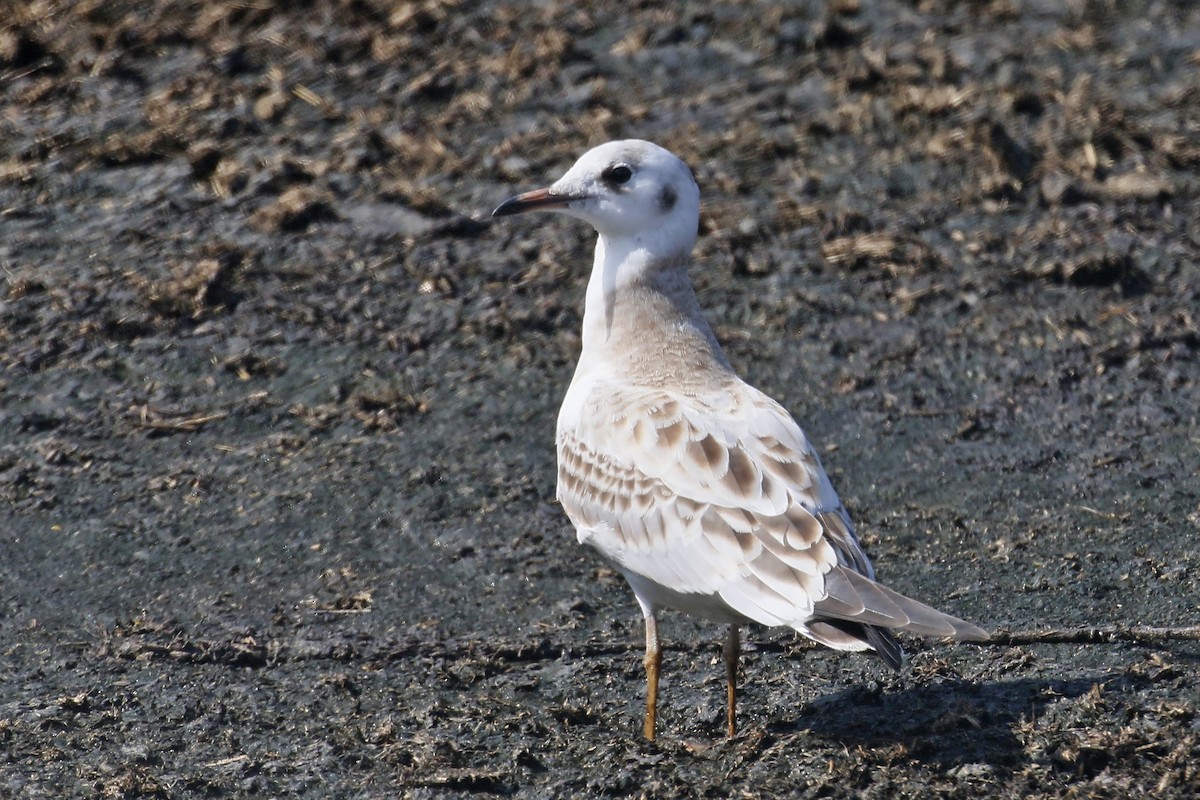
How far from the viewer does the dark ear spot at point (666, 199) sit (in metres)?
5.84

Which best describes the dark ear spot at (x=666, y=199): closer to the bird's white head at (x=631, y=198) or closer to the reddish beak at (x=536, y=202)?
the bird's white head at (x=631, y=198)

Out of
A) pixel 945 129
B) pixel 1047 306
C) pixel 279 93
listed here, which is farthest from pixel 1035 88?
pixel 279 93

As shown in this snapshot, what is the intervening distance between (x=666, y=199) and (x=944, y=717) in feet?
6.72

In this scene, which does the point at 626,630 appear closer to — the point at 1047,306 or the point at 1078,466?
the point at 1078,466

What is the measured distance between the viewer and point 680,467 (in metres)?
5.15

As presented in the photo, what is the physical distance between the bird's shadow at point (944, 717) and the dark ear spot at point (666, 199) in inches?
71.0

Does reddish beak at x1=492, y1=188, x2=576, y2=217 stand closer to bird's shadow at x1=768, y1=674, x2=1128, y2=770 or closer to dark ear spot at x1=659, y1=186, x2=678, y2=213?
dark ear spot at x1=659, y1=186, x2=678, y2=213

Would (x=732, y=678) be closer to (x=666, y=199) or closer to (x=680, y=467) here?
(x=680, y=467)

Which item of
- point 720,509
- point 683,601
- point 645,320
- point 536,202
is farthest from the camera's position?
point 536,202

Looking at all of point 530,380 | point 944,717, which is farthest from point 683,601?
point 530,380

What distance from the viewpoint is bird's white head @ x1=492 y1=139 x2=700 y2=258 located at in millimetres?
5823

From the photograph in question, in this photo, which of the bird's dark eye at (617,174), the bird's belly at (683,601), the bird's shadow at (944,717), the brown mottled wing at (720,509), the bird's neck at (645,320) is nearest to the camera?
the brown mottled wing at (720,509)

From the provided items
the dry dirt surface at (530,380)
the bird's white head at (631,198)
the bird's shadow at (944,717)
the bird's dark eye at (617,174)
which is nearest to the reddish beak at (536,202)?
the bird's white head at (631,198)

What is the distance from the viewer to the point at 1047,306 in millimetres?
7887
